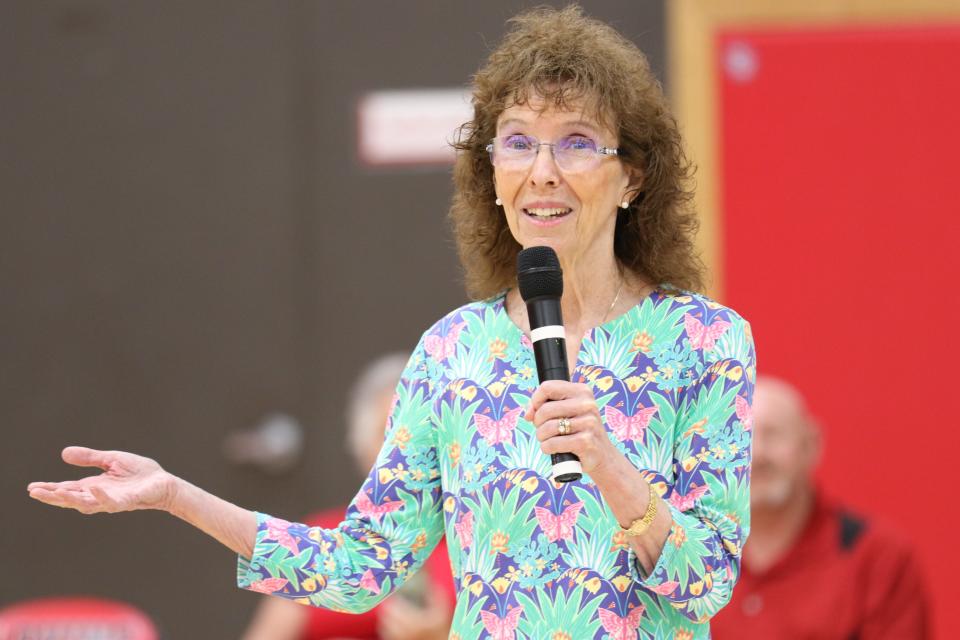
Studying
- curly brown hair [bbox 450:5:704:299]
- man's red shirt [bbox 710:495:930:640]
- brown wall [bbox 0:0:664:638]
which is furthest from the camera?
brown wall [bbox 0:0:664:638]

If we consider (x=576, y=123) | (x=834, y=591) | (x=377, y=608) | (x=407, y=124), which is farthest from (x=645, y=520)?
(x=407, y=124)

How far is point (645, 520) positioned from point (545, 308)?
31cm

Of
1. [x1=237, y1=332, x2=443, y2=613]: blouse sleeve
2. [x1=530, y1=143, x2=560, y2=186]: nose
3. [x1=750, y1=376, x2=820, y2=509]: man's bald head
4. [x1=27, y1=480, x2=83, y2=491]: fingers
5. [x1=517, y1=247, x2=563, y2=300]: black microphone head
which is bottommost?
[x1=750, y1=376, x2=820, y2=509]: man's bald head

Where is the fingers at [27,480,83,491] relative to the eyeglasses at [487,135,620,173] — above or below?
below

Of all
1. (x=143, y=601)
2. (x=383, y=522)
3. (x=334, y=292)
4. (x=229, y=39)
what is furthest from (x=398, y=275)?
(x=383, y=522)

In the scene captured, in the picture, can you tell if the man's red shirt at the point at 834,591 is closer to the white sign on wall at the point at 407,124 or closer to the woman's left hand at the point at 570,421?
the white sign on wall at the point at 407,124

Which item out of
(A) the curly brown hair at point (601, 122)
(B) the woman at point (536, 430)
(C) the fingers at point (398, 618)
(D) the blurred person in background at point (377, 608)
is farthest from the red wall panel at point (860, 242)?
(B) the woman at point (536, 430)

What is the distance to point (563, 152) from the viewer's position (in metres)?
2.13

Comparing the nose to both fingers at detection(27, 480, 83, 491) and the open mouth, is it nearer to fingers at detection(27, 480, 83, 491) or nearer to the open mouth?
the open mouth

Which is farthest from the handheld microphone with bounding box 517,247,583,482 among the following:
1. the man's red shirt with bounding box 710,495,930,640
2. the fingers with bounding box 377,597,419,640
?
the man's red shirt with bounding box 710,495,930,640

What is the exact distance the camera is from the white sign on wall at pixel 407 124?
195 inches

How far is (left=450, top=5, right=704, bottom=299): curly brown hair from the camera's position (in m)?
2.15

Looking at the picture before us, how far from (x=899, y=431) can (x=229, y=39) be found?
8.43 ft

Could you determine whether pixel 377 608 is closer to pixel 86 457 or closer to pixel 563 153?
pixel 86 457
